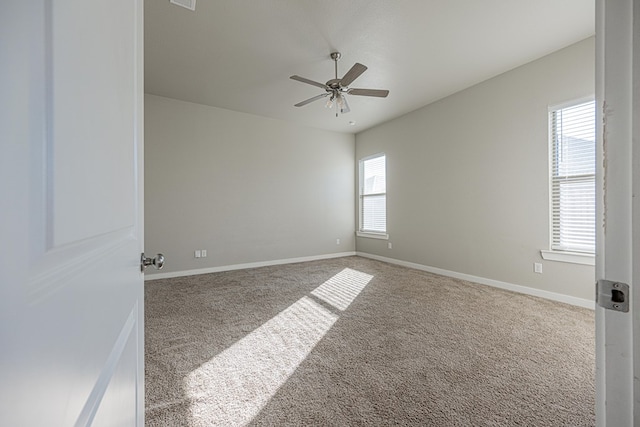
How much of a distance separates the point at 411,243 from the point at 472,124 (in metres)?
2.20

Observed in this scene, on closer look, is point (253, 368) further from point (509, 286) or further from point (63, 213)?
point (509, 286)

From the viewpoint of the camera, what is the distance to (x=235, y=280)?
161 inches

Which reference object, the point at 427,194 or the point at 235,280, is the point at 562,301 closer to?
the point at 427,194

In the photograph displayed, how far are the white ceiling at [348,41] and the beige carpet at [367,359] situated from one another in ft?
9.46

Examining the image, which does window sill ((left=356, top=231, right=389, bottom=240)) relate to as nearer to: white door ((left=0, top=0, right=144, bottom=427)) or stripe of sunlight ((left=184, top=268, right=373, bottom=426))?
stripe of sunlight ((left=184, top=268, right=373, bottom=426))

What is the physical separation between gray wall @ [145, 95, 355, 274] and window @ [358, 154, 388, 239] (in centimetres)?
29

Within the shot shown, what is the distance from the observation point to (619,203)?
0.55 m

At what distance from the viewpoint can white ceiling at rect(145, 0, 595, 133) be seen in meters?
2.44

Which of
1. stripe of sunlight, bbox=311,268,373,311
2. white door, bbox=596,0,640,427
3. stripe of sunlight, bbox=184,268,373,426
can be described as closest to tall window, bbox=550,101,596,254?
Answer: stripe of sunlight, bbox=311,268,373,311

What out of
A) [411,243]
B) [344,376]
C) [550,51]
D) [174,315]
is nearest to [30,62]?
[344,376]

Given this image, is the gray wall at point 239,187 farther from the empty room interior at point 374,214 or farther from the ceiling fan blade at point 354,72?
the ceiling fan blade at point 354,72

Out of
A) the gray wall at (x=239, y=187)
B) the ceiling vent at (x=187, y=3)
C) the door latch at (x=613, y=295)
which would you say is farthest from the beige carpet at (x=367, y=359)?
the ceiling vent at (x=187, y=3)

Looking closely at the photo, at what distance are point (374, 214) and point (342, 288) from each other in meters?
2.63

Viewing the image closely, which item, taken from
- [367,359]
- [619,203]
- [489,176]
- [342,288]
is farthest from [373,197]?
[619,203]
